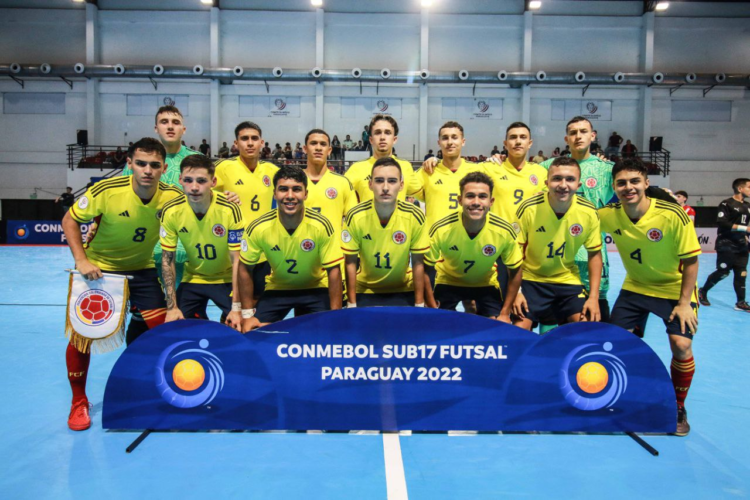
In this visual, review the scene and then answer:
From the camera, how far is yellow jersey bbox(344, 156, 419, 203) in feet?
18.9

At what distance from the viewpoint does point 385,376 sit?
12.1 ft

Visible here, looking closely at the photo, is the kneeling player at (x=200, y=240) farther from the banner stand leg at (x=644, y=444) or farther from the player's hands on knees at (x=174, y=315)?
the banner stand leg at (x=644, y=444)

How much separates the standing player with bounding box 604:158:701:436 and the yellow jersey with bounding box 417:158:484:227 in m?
1.75

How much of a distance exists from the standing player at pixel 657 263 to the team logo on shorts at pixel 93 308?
4514 millimetres

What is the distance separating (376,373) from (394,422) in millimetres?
428

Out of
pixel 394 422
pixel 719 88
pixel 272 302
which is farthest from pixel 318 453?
pixel 719 88

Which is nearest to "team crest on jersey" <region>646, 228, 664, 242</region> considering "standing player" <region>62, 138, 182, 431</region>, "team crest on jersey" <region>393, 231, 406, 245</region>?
"team crest on jersey" <region>393, 231, 406, 245</region>

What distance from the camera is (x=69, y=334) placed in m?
4.28

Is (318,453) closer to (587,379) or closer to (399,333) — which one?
(399,333)

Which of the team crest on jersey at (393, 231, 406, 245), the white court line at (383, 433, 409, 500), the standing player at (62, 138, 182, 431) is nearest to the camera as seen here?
the white court line at (383, 433, 409, 500)

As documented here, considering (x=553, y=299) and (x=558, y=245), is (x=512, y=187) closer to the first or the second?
(x=558, y=245)

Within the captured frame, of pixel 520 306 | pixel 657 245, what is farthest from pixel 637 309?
pixel 520 306

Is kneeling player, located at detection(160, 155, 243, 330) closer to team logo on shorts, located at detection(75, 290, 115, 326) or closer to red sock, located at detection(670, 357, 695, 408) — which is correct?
team logo on shorts, located at detection(75, 290, 115, 326)

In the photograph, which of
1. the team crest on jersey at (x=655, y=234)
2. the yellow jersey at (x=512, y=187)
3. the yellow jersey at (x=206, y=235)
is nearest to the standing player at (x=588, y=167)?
the yellow jersey at (x=512, y=187)
